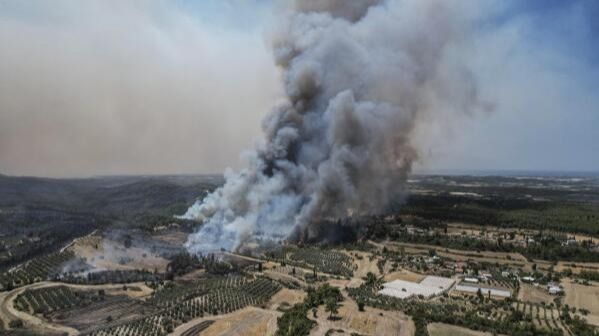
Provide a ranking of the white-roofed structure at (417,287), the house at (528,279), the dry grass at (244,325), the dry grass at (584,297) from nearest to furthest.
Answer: the dry grass at (244,325) → the dry grass at (584,297) → the white-roofed structure at (417,287) → the house at (528,279)

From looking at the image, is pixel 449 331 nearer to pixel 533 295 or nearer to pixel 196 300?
pixel 533 295

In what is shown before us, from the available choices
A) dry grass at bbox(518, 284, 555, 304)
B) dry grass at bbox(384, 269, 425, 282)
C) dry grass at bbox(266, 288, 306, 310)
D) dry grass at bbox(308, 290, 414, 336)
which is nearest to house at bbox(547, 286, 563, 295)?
dry grass at bbox(518, 284, 555, 304)

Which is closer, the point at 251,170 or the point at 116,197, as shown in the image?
the point at 251,170

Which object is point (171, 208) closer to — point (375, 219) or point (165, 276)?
point (375, 219)

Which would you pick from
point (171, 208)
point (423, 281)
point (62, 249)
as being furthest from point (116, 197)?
point (423, 281)

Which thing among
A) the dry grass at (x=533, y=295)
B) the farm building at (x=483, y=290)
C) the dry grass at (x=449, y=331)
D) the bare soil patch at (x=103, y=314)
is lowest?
the dry grass at (x=533, y=295)

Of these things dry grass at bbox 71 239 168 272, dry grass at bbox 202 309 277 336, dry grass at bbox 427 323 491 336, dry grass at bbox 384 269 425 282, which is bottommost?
dry grass at bbox 384 269 425 282

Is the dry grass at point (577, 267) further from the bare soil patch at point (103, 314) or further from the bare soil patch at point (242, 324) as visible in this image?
the bare soil patch at point (103, 314)

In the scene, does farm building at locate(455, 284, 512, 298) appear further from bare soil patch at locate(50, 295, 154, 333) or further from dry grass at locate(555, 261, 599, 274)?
bare soil patch at locate(50, 295, 154, 333)

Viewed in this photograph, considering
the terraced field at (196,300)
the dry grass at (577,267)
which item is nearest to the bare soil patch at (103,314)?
the terraced field at (196,300)
